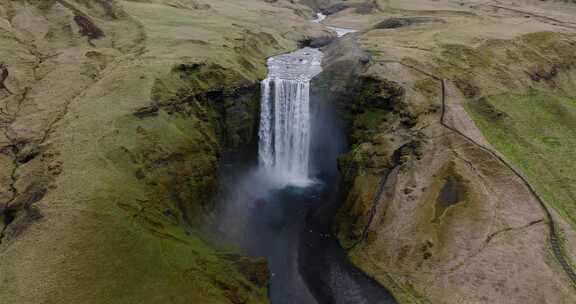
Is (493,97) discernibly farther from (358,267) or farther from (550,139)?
(358,267)

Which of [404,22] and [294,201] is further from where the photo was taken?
[404,22]

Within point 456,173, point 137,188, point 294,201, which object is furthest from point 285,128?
point 137,188

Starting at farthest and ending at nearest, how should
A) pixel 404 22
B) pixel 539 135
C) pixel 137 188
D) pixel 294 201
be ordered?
pixel 404 22, pixel 294 201, pixel 539 135, pixel 137 188

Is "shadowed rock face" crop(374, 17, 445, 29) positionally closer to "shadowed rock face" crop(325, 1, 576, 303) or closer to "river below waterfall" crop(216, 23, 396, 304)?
"shadowed rock face" crop(325, 1, 576, 303)

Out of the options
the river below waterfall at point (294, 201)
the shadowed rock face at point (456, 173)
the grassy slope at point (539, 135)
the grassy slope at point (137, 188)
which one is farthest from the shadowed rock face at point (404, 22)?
the grassy slope at point (137, 188)

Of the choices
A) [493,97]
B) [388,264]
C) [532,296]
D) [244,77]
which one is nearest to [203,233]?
[388,264]

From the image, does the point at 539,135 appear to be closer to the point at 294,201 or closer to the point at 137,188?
the point at 294,201
